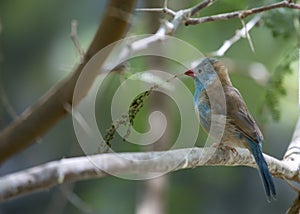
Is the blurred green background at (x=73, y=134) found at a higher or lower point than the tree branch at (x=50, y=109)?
lower

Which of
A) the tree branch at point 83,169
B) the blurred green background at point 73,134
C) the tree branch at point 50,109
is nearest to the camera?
the tree branch at point 83,169

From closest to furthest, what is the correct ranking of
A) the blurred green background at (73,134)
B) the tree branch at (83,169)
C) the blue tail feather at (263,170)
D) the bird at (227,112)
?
the tree branch at (83,169) < the blue tail feather at (263,170) < the bird at (227,112) < the blurred green background at (73,134)

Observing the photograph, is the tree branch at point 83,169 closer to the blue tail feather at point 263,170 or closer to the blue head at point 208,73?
the blue tail feather at point 263,170

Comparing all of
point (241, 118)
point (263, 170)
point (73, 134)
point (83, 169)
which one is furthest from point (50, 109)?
point (73, 134)

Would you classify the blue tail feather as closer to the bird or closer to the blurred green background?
the bird

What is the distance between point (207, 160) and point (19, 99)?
370 cm

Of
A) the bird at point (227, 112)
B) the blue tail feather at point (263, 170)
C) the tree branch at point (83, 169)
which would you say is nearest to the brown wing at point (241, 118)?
the bird at point (227, 112)

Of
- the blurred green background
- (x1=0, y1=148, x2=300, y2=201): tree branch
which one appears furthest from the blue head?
the blurred green background

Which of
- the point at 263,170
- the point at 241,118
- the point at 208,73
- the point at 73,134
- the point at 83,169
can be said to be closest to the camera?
the point at 83,169

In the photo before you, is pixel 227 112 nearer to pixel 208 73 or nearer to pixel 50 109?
pixel 208 73

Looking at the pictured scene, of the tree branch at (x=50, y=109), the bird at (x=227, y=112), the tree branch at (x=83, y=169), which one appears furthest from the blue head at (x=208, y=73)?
the tree branch at (x=83, y=169)

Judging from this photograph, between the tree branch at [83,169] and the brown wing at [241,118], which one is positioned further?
the brown wing at [241,118]

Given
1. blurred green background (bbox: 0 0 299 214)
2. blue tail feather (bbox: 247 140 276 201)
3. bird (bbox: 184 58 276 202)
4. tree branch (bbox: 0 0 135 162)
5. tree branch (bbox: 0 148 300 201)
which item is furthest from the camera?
blurred green background (bbox: 0 0 299 214)

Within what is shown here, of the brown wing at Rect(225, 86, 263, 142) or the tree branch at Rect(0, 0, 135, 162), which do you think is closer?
the brown wing at Rect(225, 86, 263, 142)
